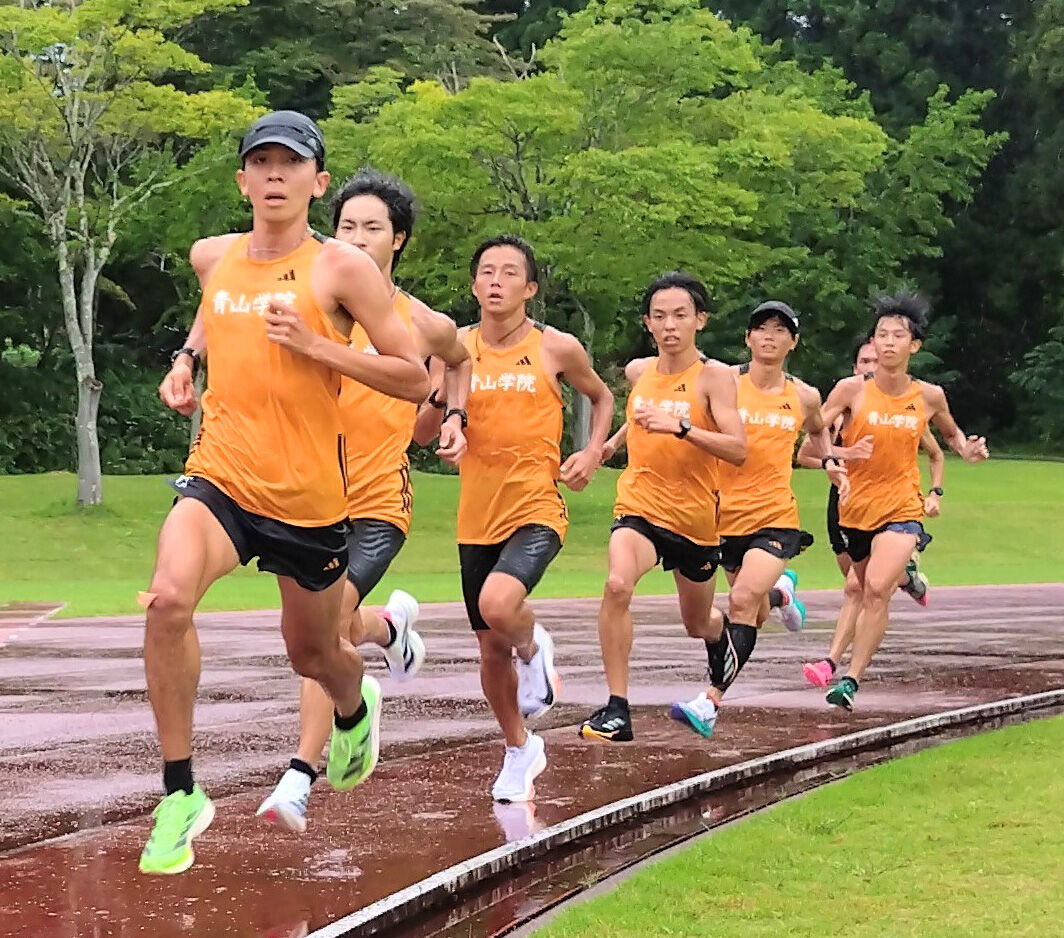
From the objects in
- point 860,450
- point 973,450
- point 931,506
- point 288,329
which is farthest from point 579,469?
point 973,450

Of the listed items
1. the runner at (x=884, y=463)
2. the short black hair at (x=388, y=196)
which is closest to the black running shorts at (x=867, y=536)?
the runner at (x=884, y=463)

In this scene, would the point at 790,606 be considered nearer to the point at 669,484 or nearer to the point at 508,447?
the point at 669,484

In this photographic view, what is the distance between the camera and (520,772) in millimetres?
7664

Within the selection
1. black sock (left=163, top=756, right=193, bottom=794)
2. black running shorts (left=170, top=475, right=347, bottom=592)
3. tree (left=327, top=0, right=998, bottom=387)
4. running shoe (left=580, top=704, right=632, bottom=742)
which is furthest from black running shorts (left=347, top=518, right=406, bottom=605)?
tree (left=327, top=0, right=998, bottom=387)

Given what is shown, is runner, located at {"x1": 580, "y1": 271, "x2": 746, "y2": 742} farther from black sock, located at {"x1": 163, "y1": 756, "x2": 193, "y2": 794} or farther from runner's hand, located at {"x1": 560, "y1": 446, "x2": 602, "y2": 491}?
black sock, located at {"x1": 163, "y1": 756, "x2": 193, "y2": 794}

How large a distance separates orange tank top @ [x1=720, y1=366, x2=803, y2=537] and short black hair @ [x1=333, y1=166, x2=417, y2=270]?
3.30m

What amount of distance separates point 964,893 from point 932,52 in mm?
57807

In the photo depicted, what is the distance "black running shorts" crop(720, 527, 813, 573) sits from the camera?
33.8ft

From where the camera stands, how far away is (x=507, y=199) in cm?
3328

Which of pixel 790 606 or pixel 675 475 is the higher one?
pixel 675 475

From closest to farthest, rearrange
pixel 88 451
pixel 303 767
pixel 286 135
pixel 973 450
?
pixel 286 135 < pixel 303 767 < pixel 973 450 < pixel 88 451

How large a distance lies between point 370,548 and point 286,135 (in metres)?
2.27

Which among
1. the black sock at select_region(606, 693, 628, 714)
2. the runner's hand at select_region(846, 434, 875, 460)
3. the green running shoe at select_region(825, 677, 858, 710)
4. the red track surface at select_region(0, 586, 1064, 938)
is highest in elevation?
the runner's hand at select_region(846, 434, 875, 460)

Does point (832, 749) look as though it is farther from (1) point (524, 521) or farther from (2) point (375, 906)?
(2) point (375, 906)
